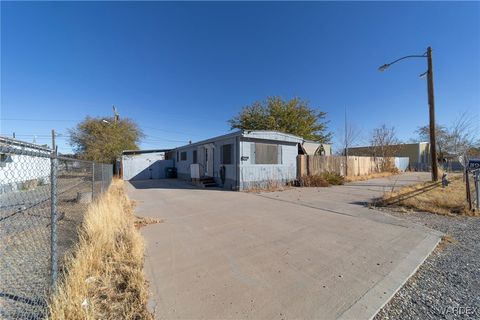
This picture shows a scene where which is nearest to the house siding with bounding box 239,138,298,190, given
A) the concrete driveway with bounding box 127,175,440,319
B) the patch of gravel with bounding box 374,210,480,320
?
the concrete driveway with bounding box 127,175,440,319

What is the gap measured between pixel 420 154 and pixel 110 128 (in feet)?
145

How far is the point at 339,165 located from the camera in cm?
1652

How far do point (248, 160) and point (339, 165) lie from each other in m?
8.49

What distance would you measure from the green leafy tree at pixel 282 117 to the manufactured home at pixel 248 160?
9.15m

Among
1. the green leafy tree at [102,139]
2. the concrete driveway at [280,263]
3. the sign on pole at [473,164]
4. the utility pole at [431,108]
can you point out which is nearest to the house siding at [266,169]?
the concrete driveway at [280,263]

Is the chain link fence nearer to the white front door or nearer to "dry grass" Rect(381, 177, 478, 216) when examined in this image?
"dry grass" Rect(381, 177, 478, 216)

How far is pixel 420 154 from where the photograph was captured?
1355 inches

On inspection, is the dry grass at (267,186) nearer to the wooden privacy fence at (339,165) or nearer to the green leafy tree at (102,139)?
the wooden privacy fence at (339,165)

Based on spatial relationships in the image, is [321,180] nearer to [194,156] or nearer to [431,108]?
[431,108]

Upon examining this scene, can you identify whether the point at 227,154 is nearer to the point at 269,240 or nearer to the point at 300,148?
the point at 300,148

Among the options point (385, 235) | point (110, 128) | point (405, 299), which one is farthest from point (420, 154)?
point (110, 128)

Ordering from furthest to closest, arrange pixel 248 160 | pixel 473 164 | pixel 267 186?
pixel 267 186 < pixel 248 160 < pixel 473 164

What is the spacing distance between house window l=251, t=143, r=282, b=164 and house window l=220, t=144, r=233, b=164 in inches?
48.4

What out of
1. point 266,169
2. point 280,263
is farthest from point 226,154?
point 280,263
